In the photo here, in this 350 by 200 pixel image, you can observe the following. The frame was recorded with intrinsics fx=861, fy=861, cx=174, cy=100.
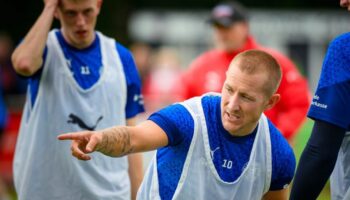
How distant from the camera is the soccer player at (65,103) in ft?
19.6

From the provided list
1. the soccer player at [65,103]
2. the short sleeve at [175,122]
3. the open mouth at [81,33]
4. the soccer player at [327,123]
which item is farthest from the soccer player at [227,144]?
the open mouth at [81,33]

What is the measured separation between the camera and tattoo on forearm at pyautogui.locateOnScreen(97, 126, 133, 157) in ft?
14.7

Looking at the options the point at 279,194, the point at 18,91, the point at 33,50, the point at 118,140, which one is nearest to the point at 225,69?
the point at 33,50

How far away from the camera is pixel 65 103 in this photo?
5.98 meters

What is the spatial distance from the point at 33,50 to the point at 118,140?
156cm

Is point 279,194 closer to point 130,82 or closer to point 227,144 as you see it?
point 227,144

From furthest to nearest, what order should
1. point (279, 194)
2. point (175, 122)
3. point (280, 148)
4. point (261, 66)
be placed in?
1. point (279, 194)
2. point (280, 148)
3. point (261, 66)
4. point (175, 122)

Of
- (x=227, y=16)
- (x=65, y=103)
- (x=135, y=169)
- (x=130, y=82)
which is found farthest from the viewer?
(x=227, y=16)

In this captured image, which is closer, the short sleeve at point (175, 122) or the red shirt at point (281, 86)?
Answer: the short sleeve at point (175, 122)

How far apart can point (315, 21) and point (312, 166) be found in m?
19.2

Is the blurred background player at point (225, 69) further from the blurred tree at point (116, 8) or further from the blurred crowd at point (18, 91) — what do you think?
the blurred tree at point (116, 8)

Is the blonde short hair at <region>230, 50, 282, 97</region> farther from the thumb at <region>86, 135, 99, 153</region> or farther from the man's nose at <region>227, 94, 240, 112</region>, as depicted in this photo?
the thumb at <region>86, 135, 99, 153</region>

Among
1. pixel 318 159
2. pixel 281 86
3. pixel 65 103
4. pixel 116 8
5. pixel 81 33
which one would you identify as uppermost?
pixel 81 33

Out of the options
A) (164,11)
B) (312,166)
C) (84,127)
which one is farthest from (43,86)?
(164,11)
